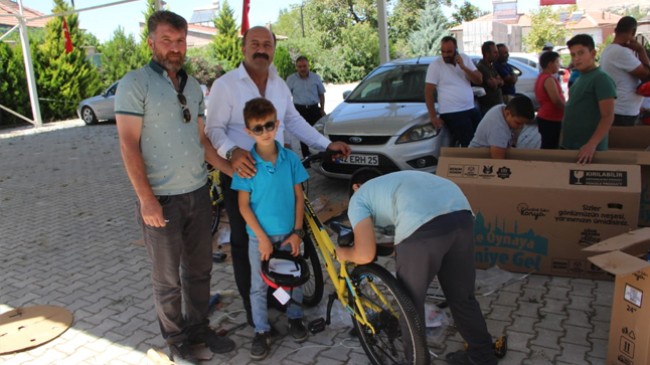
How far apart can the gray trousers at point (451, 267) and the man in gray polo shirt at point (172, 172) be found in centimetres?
117

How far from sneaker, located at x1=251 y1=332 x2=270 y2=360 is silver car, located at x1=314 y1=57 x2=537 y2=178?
3.17 meters

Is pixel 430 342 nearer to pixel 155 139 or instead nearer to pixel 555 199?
pixel 555 199

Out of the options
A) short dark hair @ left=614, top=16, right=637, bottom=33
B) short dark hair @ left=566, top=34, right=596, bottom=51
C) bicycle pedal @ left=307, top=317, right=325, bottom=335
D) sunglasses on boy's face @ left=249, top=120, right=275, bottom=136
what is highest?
short dark hair @ left=614, top=16, right=637, bottom=33

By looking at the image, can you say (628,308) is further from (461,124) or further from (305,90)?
(305,90)

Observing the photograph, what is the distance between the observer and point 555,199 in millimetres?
3873

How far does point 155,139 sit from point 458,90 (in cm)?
411

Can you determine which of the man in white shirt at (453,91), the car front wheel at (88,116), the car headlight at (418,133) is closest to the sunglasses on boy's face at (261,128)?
the car headlight at (418,133)

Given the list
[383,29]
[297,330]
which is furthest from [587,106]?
[383,29]

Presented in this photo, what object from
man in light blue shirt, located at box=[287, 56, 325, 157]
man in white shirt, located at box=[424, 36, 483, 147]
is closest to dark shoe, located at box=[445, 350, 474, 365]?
man in white shirt, located at box=[424, 36, 483, 147]

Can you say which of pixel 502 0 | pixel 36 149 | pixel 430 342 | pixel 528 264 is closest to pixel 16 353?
pixel 430 342

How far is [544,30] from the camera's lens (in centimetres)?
4006

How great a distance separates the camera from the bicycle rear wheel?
3.59 meters

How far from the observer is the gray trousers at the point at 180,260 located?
9.26 feet

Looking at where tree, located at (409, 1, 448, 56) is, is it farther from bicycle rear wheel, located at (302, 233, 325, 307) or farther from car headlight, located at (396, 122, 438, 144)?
bicycle rear wheel, located at (302, 233, 325, 307)
